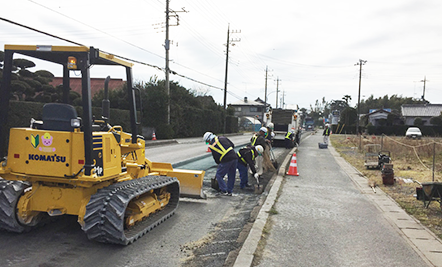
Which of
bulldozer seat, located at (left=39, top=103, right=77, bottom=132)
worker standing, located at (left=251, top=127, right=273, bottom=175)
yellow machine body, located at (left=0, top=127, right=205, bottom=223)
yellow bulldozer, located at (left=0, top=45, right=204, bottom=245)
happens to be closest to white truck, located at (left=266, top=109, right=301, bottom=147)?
worker standing, located at (left=251, top=127, right=273, bottom=175)

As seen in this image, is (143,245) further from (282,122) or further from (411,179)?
(282,122)

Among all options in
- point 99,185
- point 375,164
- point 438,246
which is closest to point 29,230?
point 99,185

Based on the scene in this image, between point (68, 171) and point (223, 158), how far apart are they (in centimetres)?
416

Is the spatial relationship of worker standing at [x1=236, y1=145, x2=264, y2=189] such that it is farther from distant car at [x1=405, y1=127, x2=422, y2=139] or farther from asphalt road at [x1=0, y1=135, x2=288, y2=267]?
distant car at [x1=405, y1=127, x2=422, y2=139]

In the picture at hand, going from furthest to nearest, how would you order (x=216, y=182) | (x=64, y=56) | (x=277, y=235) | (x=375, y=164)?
(x=375, y=164) < (x=216, y=182) < (x=277, y=235) < (x=64, y=56)

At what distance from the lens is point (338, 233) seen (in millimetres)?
5723

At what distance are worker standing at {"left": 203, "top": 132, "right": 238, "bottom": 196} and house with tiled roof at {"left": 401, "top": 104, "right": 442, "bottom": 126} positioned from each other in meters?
63.2

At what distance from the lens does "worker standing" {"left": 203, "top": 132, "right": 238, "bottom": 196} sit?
8.31 m

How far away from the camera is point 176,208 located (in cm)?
652

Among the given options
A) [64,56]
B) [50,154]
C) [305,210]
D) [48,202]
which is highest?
[64,56]

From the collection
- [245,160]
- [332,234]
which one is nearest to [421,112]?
[245,160]

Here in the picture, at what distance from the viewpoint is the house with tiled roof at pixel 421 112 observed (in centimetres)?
6272

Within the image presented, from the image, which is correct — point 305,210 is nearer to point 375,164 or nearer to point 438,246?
point 438,246

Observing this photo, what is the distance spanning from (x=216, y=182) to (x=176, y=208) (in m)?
2.32
